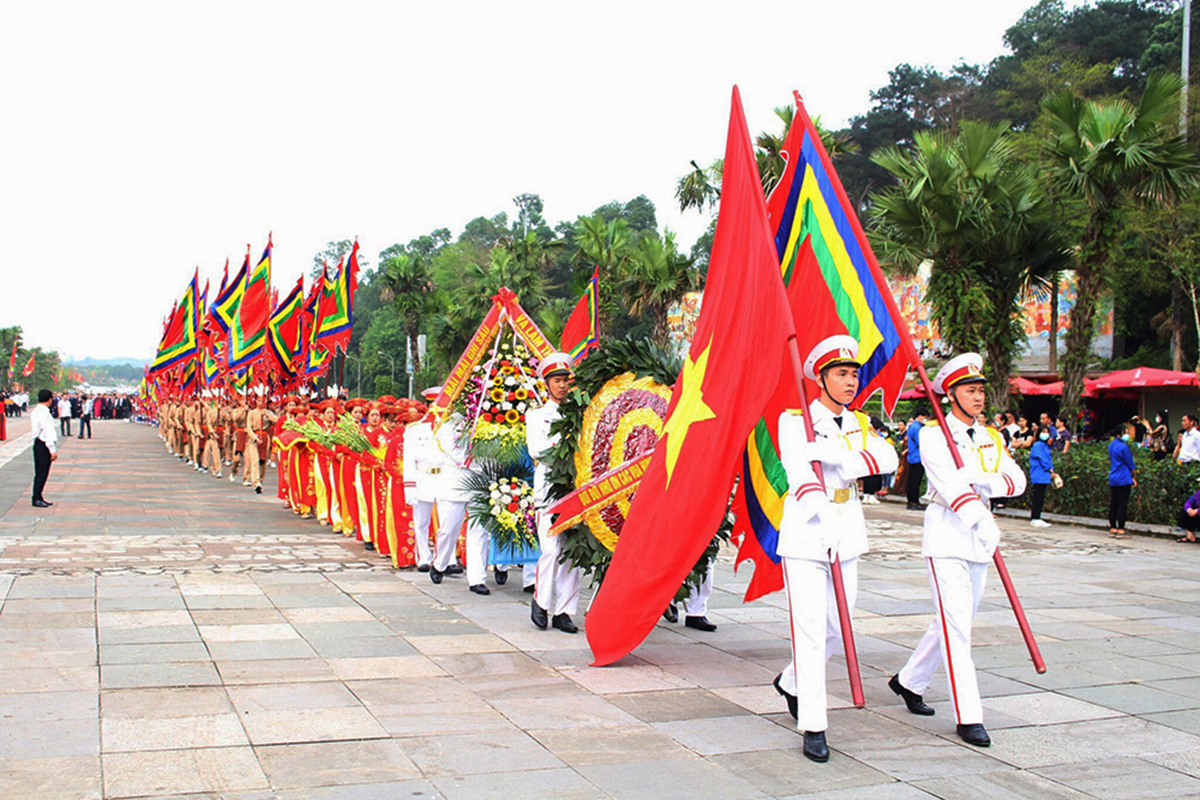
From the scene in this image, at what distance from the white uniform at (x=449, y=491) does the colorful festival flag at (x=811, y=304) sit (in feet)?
11.5

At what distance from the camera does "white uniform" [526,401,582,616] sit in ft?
26.1

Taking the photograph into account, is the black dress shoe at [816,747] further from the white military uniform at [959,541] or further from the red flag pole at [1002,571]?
the red flag pole at [1002,571]

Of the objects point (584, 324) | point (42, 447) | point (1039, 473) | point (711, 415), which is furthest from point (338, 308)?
point (711, 415)

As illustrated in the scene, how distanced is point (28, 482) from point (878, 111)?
Result: 4281cm

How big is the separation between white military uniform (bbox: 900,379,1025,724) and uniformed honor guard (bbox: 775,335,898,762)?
14.3 inches

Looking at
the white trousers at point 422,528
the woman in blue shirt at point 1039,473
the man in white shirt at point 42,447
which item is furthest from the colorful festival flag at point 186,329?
the woman in blue shirt at point 1039,473

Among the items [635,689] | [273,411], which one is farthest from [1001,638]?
[273,411]

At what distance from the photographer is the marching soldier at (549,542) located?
795 centimetres

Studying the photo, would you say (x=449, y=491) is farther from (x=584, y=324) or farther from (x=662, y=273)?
(x=662, y=273)

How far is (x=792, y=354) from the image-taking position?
5.36 metres

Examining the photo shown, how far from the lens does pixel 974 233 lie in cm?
1923

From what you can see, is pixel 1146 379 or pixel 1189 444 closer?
pixel 1189 444

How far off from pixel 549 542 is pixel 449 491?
237cm

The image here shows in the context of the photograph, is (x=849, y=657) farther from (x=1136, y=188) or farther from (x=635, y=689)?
(x=1136, y=188)
